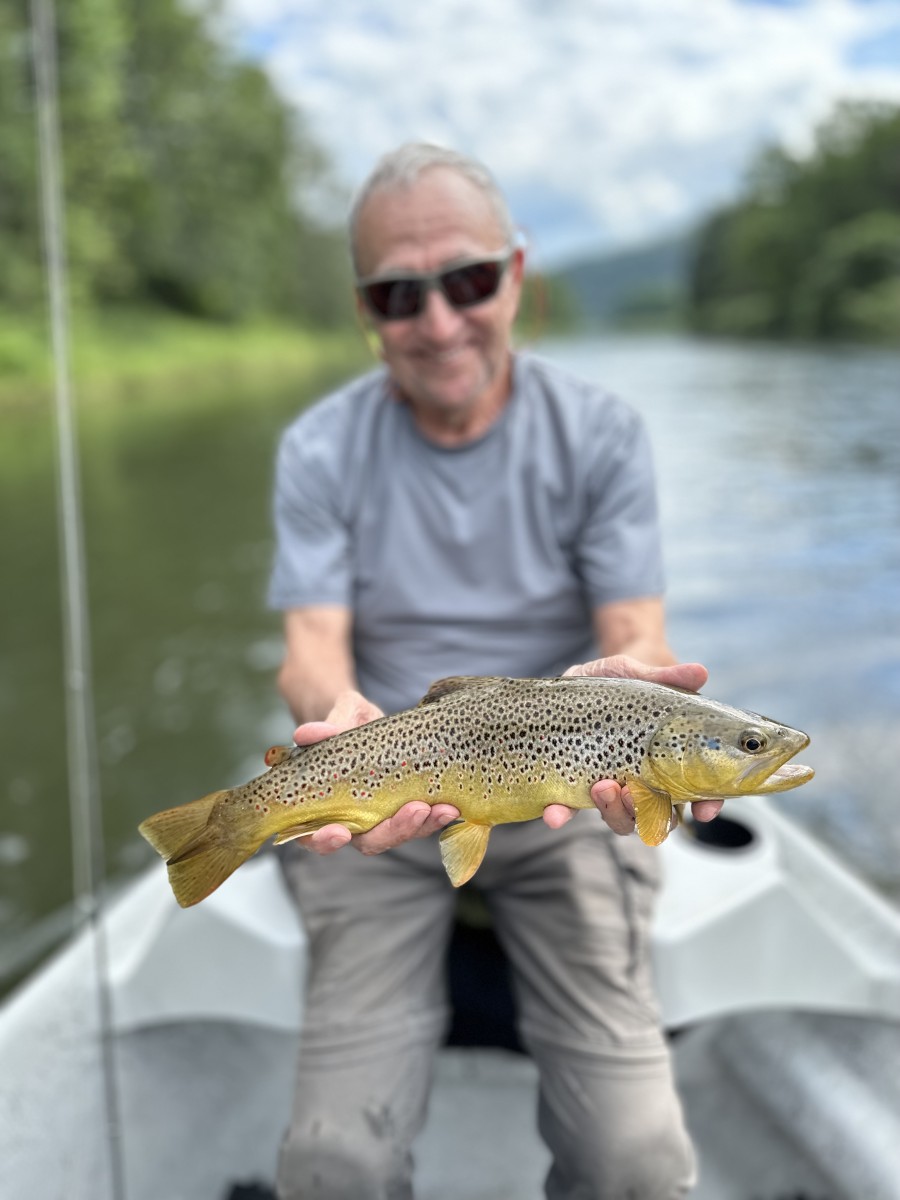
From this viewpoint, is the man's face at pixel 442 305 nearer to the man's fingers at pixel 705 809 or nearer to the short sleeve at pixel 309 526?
the short sleeve at pixel 309 526

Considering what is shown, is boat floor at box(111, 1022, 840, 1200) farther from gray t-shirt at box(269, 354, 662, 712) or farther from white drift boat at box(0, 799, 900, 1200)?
gray t-shirt at box(269, 354, 662, 712)

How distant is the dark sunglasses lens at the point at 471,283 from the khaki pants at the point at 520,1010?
1280 millimetres

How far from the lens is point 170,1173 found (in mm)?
2861

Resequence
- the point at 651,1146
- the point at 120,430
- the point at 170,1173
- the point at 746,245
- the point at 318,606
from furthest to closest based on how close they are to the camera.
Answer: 1. the point at 746,245
2. the point at 120,430
3. the point at 170,1173
4. the point at 318,606
5. the point at 651,1146

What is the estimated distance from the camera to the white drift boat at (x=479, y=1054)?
8.76ft

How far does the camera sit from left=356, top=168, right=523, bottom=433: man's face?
8.22 feet

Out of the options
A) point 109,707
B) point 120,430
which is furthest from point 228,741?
point 120,430

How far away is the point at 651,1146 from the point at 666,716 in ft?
3.06

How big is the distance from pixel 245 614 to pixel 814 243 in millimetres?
57991

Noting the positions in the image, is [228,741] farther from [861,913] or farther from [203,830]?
[203,830]

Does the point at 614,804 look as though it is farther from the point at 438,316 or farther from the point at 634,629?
the point at 438,316

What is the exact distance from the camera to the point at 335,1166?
2.06m

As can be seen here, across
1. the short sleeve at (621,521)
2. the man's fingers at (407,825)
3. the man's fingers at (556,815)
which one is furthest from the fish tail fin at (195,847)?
the short sleeve at (621,521)

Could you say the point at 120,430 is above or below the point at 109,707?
above
